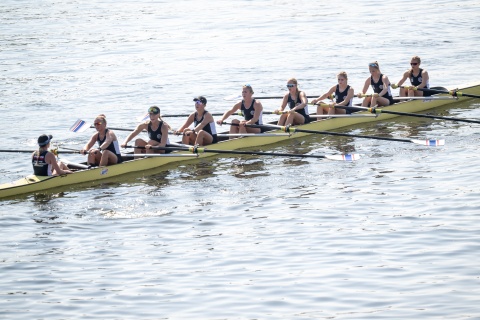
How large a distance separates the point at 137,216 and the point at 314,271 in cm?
471

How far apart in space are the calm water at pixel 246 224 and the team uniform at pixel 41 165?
54 centimetres

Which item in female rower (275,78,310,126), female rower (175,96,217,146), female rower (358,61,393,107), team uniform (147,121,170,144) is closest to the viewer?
team uniform (147,121,170,144)

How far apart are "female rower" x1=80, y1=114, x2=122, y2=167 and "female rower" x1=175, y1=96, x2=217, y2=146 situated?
210 cm

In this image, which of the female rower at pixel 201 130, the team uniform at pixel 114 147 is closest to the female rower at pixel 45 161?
the team uniform at pixel 114 147

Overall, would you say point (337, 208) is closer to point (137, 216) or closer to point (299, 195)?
point (299, 195)

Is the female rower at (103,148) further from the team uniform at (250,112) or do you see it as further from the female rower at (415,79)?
the female rower at (415,79)

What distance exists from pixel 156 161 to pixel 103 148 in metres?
1.59

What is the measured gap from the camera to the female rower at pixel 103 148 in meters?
20.3

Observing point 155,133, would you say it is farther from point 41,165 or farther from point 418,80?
point 418,80

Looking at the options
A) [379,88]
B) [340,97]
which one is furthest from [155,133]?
[379,88]

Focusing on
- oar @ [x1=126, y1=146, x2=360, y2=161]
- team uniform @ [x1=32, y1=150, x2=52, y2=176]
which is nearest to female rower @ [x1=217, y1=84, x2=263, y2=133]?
oar @ [x1=126, y1=146, x2=360, y2=161]

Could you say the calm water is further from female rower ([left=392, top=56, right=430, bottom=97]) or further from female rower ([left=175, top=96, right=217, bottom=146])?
female rower ([left=392, top=56, right=430, bottom=97])

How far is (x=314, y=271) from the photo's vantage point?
1462 centimetres

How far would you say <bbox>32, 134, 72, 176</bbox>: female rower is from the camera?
19.2 m
